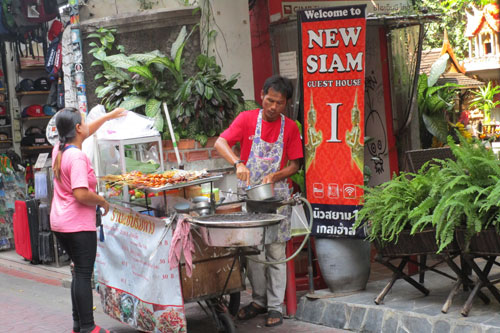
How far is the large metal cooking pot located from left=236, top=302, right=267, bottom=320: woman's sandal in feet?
5.05

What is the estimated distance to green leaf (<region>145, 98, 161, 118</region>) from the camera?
821 centimetres

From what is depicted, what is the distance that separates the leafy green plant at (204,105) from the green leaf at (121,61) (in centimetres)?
62

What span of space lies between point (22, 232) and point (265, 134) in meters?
5.64

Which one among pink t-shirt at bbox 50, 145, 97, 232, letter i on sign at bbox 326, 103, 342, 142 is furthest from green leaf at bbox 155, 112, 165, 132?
letter i on sign at bbox 326, 103, 342, 142

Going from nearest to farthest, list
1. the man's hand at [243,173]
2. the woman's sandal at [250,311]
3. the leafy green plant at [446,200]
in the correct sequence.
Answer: the leafy green plant at [446,200], the man's hand at [243,173], the woman's sandal at [250,311]

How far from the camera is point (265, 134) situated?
6609 millimetres

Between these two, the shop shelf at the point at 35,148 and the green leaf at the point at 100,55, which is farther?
the shop shelf at the point at 35,148

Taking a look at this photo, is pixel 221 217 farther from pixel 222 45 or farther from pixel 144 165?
pixel 222 45

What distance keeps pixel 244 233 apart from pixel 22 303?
13.9 ft

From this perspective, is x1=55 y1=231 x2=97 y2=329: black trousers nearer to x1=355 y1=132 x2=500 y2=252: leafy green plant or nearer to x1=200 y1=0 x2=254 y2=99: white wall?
x1=355 y1=132 x2=500 y2=252: leafy green plant

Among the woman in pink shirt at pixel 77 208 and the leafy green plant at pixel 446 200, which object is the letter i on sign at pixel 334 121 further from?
the woman in pink shirt at pixel 77 208

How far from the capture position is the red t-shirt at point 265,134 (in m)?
6.62

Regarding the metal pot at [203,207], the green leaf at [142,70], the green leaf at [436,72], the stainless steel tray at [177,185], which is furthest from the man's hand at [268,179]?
the green leaf at [436,72]

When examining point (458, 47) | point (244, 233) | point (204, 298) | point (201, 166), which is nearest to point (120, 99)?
point (201, 166)
